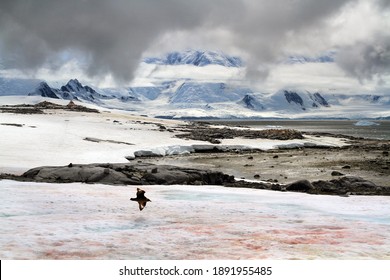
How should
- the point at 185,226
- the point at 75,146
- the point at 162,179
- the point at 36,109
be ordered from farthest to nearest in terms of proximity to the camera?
the point at 36,109 < the point at 75,146 < the point at 162,179 < the point at 185,226

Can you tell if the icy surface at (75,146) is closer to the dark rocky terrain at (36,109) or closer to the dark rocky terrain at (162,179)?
the dark rocky terrain at (162,179)

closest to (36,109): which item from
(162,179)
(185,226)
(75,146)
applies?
(75,146)

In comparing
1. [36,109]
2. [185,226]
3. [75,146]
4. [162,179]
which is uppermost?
[36,109]

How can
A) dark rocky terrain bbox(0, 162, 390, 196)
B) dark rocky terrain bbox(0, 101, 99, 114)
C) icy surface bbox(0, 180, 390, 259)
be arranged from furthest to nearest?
1. dark rocky terrain bbox(0, 101, 99, 114)
2. dark rocky terrain bbox(0, 162, 390, 196)
3. icy surface bbox(0, 180, 390, 259)

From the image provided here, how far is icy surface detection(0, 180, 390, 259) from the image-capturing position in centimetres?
959

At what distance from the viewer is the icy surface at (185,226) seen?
959cm

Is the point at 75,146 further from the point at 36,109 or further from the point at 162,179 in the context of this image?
the point at 36,109

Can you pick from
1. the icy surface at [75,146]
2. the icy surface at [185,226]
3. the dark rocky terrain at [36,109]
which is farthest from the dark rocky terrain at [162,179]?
the dark rocky terrain at [36,109]

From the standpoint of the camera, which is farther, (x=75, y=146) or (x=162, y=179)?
(x=75, y=146)

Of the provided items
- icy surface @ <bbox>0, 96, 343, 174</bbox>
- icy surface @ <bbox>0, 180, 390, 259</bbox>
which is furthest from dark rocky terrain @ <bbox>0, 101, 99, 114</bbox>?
icy surface @ <bbox>0, 180, 390, 259</bbox>

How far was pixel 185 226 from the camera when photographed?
489 inches

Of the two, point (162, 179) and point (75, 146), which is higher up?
point (75, 146)

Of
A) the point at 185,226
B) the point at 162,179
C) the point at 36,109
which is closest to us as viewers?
the point at 185,226

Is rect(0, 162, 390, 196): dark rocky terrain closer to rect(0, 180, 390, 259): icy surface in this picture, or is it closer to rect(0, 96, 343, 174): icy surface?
rect(0, 180, 390, 259): icy surface
